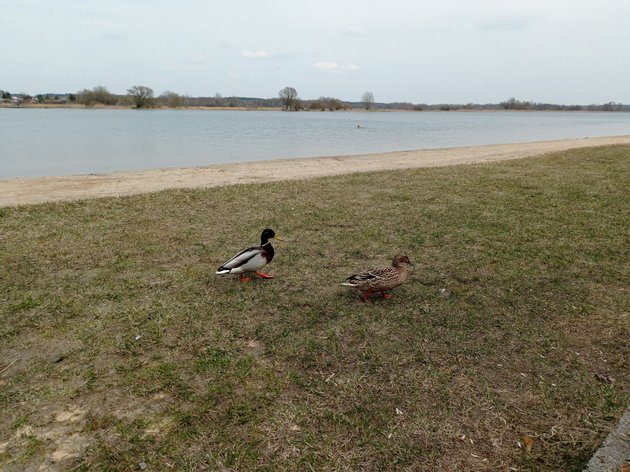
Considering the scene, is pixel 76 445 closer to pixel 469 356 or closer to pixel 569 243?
pixel 469 356

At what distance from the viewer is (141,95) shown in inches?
4109

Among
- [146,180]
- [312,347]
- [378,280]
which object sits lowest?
[312,347]

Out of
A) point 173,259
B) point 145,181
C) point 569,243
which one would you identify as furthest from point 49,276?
point 145,181

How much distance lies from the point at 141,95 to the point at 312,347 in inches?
4440

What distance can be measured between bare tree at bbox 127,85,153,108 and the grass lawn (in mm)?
106839

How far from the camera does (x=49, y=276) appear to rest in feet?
19.2

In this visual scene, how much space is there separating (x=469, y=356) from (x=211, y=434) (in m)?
2.33

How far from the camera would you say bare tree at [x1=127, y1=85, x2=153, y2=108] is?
341 feet

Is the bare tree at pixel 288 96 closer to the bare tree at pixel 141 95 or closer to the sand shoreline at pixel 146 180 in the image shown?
the bare tree at pixel 141 95

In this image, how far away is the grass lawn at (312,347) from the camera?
3.07m

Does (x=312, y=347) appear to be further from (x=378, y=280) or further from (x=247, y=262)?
(x=247, y=262)

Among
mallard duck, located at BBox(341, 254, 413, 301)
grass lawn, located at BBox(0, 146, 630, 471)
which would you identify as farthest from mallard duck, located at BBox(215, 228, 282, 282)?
mallard duck, located at BBox(341, 254, 413, 301)

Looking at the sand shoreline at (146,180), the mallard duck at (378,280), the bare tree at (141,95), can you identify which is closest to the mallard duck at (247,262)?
the mallard duck at (378,280)

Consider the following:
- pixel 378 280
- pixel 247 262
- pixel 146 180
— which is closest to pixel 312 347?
pixel 378 280
